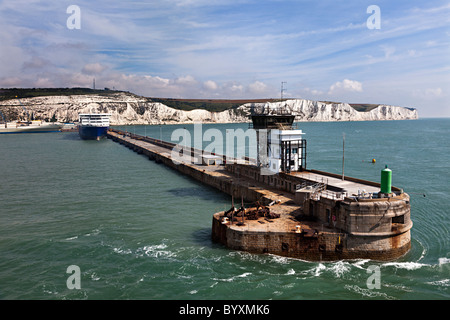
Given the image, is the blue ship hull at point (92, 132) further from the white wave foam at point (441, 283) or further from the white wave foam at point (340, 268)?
the white wave foam at point (441, 283)

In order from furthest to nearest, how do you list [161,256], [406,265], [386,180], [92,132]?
[92,132]
[161,256]
[386,180]
[406,265]

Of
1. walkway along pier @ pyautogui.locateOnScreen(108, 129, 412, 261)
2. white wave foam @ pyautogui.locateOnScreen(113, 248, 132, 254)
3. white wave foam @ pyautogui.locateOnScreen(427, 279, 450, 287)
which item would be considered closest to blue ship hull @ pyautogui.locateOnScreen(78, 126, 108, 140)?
white wave foam @ pyautogui.locateOnScreen(113, 248, 132, 254)

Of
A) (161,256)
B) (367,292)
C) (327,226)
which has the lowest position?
(367,292)

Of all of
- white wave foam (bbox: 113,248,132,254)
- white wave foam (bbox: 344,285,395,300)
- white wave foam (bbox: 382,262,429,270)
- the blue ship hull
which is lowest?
white wave foam (bbox: 344,285,395,300)

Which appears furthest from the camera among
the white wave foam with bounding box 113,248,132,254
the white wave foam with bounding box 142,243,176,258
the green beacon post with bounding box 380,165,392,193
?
the white wave foam with bounding box 113,248,132,254

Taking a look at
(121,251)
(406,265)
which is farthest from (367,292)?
(121,251)

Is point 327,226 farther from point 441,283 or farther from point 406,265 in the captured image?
point 441,283

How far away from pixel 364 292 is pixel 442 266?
8390 millimetres

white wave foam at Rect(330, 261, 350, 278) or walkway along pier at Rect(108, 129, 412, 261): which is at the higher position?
walkway along pier at Rect(108, 129, 412, 261)

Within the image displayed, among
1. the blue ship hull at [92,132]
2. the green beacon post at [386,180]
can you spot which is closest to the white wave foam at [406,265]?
the green beacon post at [386,180]

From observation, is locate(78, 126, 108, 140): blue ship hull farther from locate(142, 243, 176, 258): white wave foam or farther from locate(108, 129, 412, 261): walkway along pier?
locate(108, 129, 412, 261): walkway along pier

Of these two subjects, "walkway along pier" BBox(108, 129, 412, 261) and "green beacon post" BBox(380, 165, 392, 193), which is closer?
→ "walkway along pier" BBox(108, 129, 412, 261)

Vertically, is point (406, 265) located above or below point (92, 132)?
below

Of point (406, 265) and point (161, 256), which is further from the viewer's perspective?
point (161, 256)
